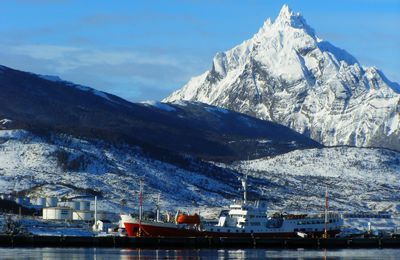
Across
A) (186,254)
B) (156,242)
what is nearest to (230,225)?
(156,242)

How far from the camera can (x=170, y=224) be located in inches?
7367

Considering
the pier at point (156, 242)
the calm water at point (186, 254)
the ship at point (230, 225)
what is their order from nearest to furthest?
1. the calm water at point (186, 254)
2. the pier at point (156, 242)
3. the ship at point (230, 225)

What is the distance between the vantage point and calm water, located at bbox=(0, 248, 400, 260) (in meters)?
149

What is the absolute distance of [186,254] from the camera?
157m

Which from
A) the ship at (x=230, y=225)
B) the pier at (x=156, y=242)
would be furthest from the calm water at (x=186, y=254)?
the ship at (x=230, y=225)

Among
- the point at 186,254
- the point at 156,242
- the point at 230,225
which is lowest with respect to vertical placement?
the point at 186,254

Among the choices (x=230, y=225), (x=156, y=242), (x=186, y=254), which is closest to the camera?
(x=186, y=254)

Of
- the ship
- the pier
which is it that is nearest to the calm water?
the pier

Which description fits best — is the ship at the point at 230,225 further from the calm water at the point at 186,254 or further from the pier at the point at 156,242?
the calm water at the point at 186,254

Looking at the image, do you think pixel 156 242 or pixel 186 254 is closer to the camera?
pixel 186 254

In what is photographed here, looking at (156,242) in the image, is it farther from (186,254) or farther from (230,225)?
(186,254)

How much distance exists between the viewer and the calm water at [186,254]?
14927 centimetres

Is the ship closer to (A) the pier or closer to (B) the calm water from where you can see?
(A) the pier

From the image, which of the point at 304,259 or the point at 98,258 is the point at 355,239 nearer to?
the point at 304,259
